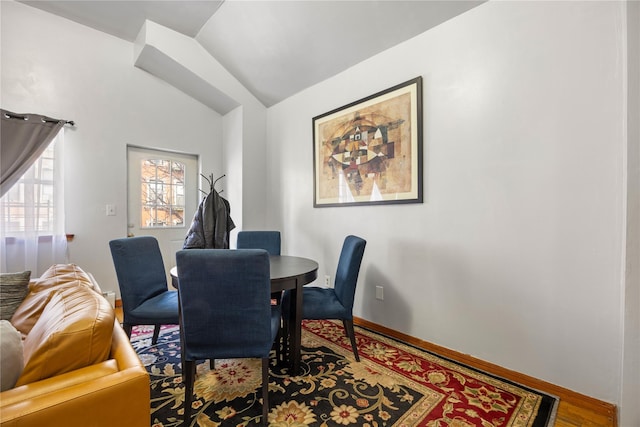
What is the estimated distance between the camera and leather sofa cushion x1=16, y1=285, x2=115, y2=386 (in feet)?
2.61

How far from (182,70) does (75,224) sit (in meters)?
2.09

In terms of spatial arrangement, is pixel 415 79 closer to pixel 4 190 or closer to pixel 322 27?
pixel 322 27

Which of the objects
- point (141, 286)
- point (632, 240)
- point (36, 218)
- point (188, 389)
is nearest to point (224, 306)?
point (188, 389)

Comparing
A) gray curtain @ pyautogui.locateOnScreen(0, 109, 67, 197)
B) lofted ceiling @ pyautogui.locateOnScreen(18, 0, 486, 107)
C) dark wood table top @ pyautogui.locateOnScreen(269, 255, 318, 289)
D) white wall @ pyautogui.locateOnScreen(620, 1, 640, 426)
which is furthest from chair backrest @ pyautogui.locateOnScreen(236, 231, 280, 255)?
white wall @ pyautogui.locateOnScreen(620, 1, 640, 426)

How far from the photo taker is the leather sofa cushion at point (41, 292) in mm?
Answer: 1508

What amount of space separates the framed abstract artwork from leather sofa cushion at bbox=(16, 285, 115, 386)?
212 centimetres

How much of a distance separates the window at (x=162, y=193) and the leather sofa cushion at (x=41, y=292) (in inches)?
64.7

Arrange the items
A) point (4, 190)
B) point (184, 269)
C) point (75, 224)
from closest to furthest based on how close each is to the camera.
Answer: point (184, 269)
point (4, 190)
point (75, 224)

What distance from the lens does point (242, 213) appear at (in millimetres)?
3707

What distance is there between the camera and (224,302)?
1420 millimetres

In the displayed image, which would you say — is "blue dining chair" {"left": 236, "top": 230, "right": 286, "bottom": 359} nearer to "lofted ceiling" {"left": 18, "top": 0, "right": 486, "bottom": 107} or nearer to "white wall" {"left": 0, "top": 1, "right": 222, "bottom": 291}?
"white wall" {"left": 0, "top": 1, "right": 222, "bottom": 291}

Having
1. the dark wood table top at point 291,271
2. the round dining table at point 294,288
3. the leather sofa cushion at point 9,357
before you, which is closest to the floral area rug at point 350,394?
the round dining table at point 294,288

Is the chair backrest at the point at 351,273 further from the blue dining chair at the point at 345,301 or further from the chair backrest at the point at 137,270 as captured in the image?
the chair backrest at the point at 137,270

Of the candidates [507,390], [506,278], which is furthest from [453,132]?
[507,390]
